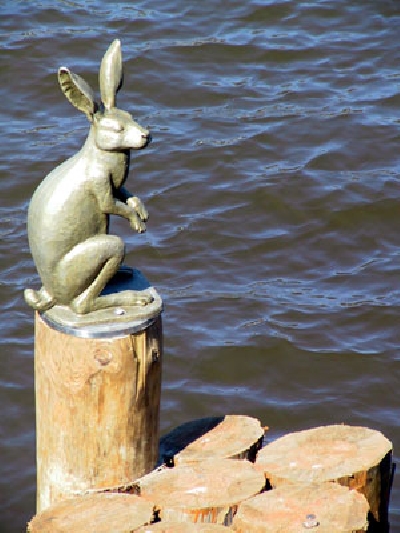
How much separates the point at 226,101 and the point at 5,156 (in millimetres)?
2022

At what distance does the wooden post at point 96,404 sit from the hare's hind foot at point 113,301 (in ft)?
0.25

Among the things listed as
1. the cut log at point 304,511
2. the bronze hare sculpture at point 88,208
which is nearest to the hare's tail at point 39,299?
the bronze hare sculpture at point 88,208

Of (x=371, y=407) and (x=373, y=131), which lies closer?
(x=371, y=407)

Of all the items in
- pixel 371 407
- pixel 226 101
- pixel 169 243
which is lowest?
pixel 371 407

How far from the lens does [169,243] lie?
761 centimetres

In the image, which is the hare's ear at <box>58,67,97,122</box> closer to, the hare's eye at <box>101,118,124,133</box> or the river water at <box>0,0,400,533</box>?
the hare's eye at <box>101,118,124,133</box>

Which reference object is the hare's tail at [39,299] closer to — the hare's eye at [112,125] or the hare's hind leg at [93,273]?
the hare's hind leg at [93,273]

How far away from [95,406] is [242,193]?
4.43m

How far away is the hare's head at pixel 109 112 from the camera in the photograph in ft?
12.6

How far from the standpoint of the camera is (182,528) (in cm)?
362

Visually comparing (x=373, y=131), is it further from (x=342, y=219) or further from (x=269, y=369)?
(x=269, y=369)

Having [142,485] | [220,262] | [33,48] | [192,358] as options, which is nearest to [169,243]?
[220,262]

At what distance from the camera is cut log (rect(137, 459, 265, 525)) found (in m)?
3.72

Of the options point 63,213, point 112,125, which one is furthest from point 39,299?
point 112,125
